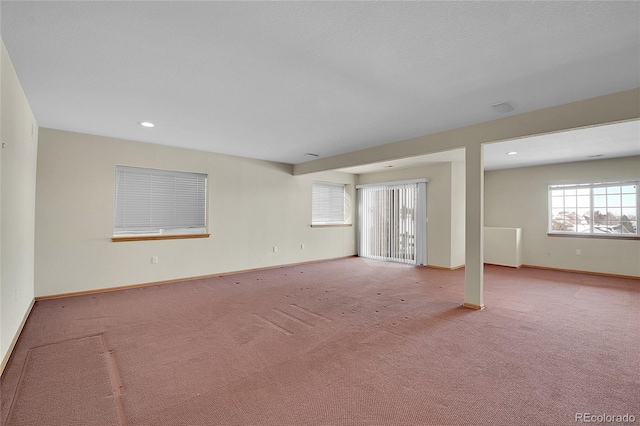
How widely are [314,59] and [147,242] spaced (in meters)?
4.17

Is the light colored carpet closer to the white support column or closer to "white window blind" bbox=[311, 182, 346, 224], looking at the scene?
the white support column

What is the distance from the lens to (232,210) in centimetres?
586

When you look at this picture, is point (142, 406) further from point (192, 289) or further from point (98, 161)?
point (98, 161)

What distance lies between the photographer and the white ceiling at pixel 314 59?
171cm

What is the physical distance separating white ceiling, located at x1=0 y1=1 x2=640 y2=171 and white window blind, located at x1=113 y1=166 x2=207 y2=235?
4.23 feet

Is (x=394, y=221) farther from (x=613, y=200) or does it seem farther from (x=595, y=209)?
(x=613, y=200)

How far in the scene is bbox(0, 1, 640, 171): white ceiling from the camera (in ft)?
5.62

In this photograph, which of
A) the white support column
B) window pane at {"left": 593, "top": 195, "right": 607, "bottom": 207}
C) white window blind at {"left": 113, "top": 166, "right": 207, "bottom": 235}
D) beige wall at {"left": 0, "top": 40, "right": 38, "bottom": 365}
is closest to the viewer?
beige wall at {"left": 0, "top": 40, "right": 38, "bottom": 365}

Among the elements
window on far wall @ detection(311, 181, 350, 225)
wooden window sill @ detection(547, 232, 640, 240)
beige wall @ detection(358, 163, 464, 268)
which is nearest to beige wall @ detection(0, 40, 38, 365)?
window on far wall @ detection(311, 181, 350, 225)

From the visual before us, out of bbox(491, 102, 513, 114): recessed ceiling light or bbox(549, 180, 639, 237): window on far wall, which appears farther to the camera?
bbox(549, 180, 639, 237): window on far wall

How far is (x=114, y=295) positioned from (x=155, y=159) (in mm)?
2202

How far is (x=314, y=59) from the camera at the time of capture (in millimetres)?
2213

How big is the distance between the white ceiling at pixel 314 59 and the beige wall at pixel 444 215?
311 centimetres

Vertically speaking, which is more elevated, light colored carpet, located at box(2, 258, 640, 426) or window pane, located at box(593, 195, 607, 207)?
window pane, located at box(593, 195, 607, 207)
